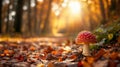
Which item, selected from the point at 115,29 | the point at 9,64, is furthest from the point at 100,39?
the point at 9,64

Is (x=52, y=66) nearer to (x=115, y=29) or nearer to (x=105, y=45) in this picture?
(x=105, y=45)

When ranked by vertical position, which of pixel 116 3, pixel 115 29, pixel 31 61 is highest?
pixel 116 3

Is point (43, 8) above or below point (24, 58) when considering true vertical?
above

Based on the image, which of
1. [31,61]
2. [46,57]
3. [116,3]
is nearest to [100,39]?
[46,57]

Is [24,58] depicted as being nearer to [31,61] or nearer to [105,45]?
[31,61]

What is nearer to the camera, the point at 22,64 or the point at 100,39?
the point at 22,64

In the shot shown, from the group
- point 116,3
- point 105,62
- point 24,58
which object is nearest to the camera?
point 105,62

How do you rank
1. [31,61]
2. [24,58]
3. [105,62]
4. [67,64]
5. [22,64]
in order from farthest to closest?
[24,58] → [31,61] → [22,64] → [67,64] → [105,62]
